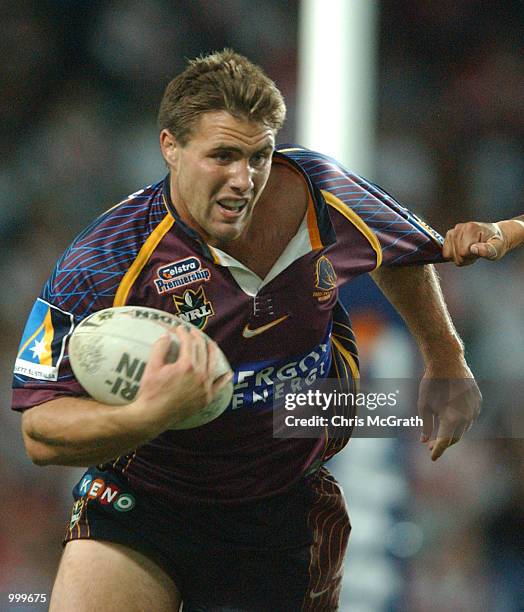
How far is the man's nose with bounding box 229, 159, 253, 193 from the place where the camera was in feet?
9.45

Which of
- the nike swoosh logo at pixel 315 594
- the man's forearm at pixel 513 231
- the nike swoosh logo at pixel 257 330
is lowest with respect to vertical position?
the nike swoosh logo at pixel 315 594

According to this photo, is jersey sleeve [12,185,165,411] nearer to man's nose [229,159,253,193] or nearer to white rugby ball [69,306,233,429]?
white rugby ball [69,306,233,429]

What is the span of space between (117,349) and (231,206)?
0.51 meters

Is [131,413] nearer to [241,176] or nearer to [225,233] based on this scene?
[225,233]

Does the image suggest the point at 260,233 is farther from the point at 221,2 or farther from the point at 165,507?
the point at 221,2

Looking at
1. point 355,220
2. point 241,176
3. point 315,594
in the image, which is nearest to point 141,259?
point 241,176

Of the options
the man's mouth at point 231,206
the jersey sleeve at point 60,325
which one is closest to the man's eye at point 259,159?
the man's mouth at point 231,206

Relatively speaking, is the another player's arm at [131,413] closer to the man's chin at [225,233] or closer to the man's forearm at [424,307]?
the man's chin at [225,233]

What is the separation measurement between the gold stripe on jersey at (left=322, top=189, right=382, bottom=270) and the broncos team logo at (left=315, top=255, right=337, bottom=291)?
5.8 inches

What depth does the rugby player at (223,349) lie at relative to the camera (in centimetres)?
283

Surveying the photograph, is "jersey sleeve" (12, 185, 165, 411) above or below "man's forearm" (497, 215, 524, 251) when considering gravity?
below

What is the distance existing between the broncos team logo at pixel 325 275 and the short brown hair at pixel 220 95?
0.42 m

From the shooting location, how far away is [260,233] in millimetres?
3117

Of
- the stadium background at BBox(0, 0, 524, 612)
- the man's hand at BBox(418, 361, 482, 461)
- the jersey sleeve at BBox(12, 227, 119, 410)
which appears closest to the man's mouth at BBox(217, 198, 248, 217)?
the jersey sleeve at BBox(12, 227, 119, 410)
